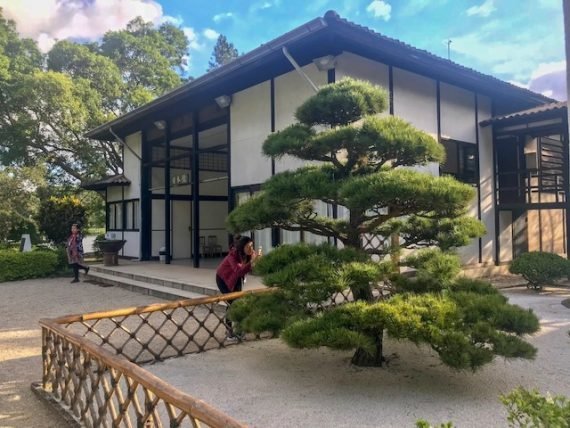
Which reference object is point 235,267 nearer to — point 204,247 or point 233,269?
point 233,269

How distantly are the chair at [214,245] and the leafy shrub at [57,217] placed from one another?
4519 millimetres

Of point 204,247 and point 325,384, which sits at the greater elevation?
point 204,247

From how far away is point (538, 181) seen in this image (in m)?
11.0

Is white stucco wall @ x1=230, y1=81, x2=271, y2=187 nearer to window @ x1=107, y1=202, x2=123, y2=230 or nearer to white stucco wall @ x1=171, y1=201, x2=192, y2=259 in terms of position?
white stucco wall @ x1=171, y1=201, x2=192, y2=259

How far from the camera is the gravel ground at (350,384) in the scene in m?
2.94

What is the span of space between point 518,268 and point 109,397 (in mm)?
7971

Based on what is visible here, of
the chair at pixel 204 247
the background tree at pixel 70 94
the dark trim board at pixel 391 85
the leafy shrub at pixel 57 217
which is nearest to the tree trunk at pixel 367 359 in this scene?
the dark trim board at pixel 391 85

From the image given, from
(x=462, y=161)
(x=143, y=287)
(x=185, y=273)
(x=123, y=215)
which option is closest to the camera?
(x=143, y=287)

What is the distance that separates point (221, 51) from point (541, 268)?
38158mm

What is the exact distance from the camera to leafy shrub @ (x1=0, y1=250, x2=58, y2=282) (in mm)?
10836

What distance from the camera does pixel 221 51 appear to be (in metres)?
40.8

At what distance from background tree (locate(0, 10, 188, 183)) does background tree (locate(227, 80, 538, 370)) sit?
51.0 feet

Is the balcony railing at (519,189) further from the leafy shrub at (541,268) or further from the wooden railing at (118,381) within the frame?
the wooden railing at (118,381)

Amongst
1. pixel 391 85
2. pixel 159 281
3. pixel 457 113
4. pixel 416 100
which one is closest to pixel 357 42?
pixel 391 85
